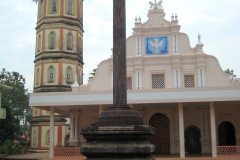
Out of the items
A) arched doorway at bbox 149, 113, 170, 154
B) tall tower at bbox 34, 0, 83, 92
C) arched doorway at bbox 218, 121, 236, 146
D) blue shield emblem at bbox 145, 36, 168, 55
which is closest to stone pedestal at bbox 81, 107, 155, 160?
arched doorway at bbox 149, 113, 170, 154

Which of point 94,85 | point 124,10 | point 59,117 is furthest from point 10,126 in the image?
point 124,10

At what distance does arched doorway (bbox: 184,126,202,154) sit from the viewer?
62.3ft

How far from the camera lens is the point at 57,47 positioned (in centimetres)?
2486

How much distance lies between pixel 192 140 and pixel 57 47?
12613 mm

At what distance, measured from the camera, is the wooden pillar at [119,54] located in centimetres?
689

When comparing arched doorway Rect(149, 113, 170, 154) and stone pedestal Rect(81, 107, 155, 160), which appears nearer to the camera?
stone pedestal Rect(81, 107, 155, 160)

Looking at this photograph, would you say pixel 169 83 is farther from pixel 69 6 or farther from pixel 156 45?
pixel 69 6

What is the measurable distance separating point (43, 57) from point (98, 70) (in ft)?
22.2

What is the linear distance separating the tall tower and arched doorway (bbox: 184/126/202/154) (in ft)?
33.5

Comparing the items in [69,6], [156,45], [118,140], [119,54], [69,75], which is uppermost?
[69,6]

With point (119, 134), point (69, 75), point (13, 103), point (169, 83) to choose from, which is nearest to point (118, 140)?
point (119, 134)

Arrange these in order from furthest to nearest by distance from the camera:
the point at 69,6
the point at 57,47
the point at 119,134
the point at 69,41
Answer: the point at 69,6 → the point at 69,41 → the point at 57,47 → the point at 119,134

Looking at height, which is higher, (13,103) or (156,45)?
(156,45)

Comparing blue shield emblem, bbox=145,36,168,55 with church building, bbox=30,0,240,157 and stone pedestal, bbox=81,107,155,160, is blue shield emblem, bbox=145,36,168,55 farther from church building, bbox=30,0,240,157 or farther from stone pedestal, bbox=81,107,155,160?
stone pedestal, bbox=81,107,155,160
